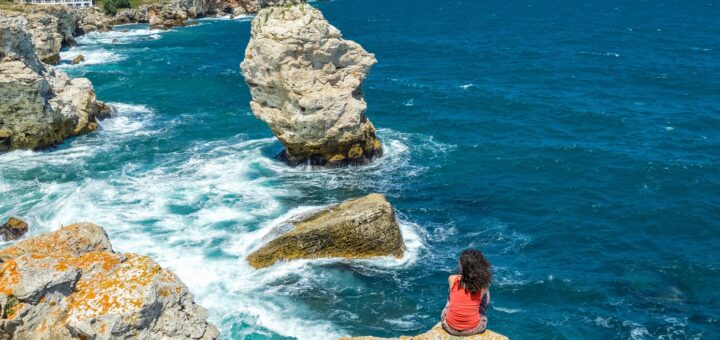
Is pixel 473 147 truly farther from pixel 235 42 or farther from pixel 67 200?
pixel 235 42

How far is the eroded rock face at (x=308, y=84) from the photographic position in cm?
4828

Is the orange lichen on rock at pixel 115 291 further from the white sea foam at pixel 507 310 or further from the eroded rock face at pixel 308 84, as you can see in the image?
the eroded rock face at pixel 308 84

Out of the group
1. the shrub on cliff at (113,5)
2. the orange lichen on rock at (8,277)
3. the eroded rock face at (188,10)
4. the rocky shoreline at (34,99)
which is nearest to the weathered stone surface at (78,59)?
the rocky shoreline at (34,99)

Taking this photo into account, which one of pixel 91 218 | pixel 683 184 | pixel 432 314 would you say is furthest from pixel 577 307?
pixel 91 218

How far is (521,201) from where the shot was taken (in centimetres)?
4459

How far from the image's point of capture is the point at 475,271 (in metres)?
14.6

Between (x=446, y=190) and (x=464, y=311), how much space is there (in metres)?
32.3

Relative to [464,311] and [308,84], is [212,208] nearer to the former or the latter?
[308,84]

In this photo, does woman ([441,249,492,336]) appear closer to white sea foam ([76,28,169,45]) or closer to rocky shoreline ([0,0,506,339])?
rocky shoreline ([0,0,506,339])

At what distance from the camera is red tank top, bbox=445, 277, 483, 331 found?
47.9ft

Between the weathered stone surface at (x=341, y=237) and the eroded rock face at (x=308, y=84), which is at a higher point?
the eroded rock face at (x=308, y=84)

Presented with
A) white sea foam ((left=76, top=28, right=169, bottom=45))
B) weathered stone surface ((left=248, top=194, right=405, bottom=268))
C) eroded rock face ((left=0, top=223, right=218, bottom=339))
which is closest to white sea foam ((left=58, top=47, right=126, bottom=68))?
white sea foam ((left=76, top=28, right=169, bottom=45))

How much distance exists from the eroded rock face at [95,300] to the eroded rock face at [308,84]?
33.4m

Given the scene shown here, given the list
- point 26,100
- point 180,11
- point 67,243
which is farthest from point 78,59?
point 67,243
